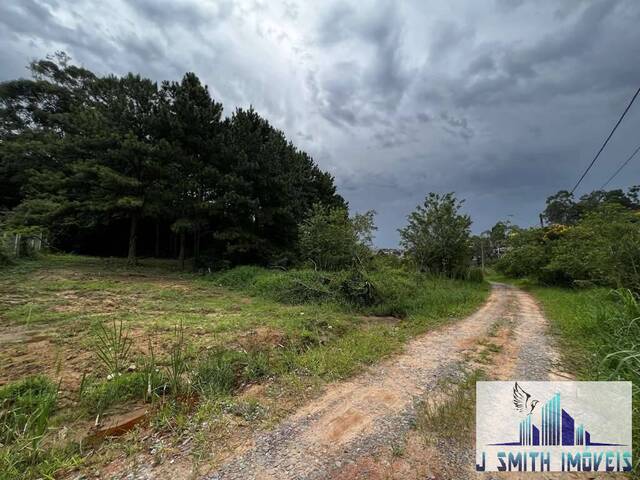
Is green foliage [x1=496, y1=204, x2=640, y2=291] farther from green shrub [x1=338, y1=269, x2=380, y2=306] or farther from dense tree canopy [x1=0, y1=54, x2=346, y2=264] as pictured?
dense tree canopy [x1=0, y1=54, x2=346, y2=264]

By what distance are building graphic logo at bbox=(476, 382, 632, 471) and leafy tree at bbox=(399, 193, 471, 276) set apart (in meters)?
13.9

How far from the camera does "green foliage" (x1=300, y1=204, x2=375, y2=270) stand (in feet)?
38.5

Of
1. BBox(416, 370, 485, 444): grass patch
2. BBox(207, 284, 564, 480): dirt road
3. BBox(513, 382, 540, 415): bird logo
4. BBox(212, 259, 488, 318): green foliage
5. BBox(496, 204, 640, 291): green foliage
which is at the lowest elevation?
BBox(207, 284, 564, 480): dirt road

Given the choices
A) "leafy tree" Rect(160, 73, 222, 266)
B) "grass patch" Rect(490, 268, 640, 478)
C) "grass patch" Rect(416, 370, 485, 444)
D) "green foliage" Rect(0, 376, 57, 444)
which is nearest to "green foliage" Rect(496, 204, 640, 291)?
"grass patch" Rect(490, 268, 640, 478)

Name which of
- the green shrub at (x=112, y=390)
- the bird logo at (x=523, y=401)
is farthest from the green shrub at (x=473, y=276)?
the green shrub at (x=112, y=390)

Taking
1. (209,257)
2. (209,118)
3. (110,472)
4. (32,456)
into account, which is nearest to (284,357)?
(110,472)

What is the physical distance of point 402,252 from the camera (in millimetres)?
16750

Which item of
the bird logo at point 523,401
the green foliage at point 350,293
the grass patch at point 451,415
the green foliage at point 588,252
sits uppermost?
the green foliage at point 588,252

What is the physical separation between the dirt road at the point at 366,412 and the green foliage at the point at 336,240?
6.78 m

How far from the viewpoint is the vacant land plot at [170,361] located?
213 cm

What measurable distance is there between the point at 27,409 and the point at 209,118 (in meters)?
13.6

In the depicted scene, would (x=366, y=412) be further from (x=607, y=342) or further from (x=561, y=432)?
(x=607, y=342)

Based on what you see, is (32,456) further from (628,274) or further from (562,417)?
(628,274)

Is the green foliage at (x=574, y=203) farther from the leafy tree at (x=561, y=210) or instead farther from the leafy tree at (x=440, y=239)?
the leafy tree at (x=440, y=239)
